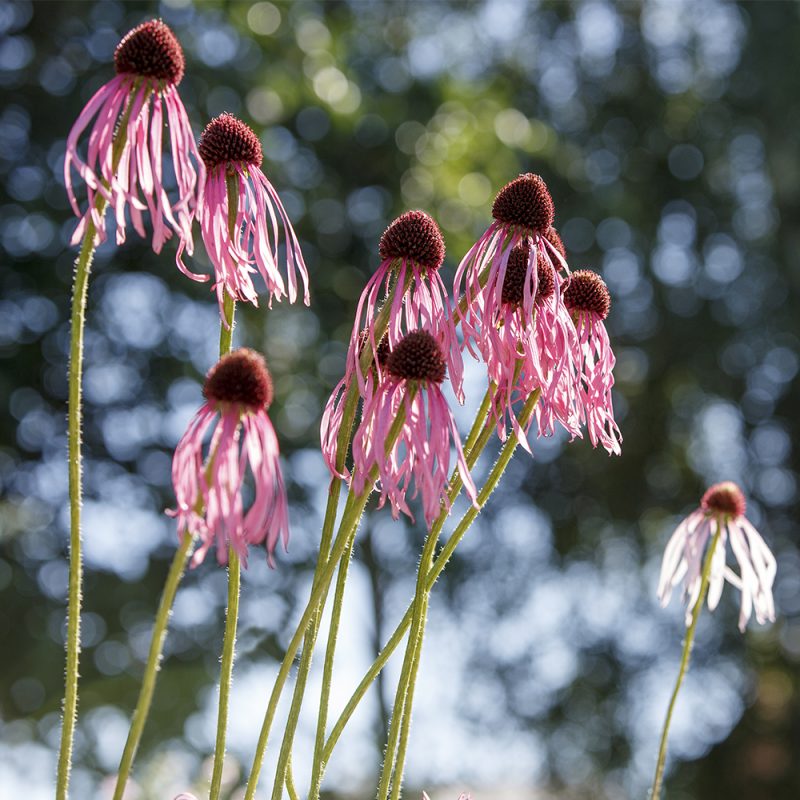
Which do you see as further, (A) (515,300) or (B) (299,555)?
(B) (299,555)

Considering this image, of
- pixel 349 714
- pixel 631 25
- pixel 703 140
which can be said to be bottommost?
pixel 349 714

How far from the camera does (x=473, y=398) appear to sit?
12.3 feet

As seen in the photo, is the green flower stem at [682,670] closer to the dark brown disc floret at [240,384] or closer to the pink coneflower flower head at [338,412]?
the pink coneflower flower head at [338,412]

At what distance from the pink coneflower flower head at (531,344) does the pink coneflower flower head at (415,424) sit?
7cm

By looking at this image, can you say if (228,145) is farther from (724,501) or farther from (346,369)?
(724,501)

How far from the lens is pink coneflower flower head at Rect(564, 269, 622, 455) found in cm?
78

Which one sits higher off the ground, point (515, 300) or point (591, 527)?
point (515, 300)

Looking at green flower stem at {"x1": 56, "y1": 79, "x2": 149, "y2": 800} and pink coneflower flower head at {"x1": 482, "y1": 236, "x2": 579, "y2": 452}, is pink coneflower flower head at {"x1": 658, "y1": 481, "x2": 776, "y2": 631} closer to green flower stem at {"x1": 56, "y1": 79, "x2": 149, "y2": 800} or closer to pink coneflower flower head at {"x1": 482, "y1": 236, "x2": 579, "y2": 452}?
pink coneflower flower head at {"x1": 482, "y1": 236, "x2": 579, "y2": 452}

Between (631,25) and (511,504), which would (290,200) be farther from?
(631,25)

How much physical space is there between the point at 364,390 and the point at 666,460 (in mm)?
6160

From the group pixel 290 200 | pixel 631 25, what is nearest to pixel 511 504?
pixel 290 200

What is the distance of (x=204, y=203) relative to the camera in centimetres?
75

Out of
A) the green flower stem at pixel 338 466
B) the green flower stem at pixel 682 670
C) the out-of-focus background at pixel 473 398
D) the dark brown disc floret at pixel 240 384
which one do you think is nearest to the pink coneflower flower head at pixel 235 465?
the dark brown disc floret at pixel 240 384

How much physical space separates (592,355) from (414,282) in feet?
0.44
